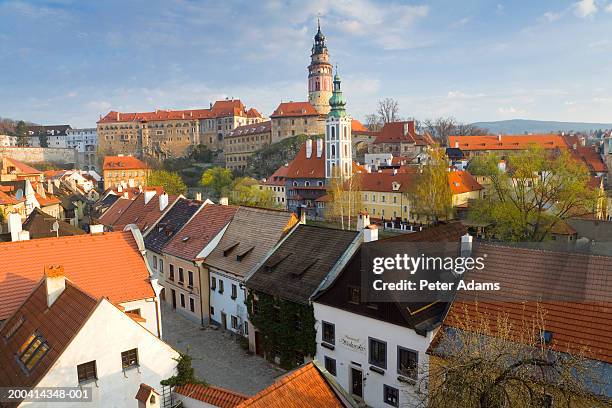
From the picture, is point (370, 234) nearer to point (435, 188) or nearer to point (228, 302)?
point (228, 302)

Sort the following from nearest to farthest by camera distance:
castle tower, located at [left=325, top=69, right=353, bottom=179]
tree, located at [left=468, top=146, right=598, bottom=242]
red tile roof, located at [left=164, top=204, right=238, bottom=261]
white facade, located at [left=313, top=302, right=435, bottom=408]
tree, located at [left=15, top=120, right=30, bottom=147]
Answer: white facade, located at [left=313, top=302, right=435, bottom=408]
red tile roof, located at [left=164, top=204, right=238, bottom=261]
tree, located at [left=468, top=146, right=598, bottom=242]
castle tower, located at [left=325, top=69, right=353, bottom=179]
tree, located at [left=15, top=120, right=30, bottom=147]

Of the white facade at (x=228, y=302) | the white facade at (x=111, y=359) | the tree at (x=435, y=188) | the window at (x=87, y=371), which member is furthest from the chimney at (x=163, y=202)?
the tree at (x=435, y=188)

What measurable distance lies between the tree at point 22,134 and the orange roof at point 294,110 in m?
82.9

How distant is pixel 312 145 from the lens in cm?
8469

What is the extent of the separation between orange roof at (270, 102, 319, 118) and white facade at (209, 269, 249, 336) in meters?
96.2

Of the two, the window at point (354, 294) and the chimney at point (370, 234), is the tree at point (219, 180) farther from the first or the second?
the window at point (354, 294)

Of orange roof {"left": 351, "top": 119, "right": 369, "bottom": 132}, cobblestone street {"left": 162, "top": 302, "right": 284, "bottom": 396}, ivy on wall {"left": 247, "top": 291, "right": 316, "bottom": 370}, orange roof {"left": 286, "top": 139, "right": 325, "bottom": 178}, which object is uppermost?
orange roof {"left": 351, "top": 119, "right": 369, "bottom": 132}

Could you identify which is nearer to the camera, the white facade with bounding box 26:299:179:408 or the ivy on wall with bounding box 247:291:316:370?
the white facade with bounding box 26:299:179:408

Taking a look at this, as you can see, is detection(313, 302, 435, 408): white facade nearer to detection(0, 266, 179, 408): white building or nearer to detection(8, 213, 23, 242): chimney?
detection(0, 266, 179, 408): white building

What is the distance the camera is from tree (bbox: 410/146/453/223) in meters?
49.5

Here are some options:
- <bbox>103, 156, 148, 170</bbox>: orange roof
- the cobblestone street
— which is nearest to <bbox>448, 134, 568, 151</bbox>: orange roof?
<bbox>103, 156, 148, 170</bbox>: orange roof

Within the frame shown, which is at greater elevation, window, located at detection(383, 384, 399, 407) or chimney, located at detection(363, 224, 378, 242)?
chimney, located at detection(363, 224, 378, 242)

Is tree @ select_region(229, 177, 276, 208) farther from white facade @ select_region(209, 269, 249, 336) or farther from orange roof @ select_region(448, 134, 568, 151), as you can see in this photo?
orange roof @ select_region(448, 134, 568, 151)

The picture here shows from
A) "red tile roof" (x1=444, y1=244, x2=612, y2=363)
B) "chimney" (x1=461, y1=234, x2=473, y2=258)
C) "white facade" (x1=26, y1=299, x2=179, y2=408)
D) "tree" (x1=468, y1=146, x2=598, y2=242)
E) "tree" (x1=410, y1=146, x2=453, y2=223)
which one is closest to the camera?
"white facade" (x1=26, y1=299, x2=179, y2=408)
